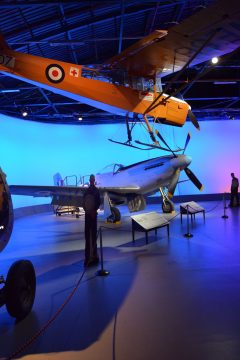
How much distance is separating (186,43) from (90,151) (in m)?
13.1

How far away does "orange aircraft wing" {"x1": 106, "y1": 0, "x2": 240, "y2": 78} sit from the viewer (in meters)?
5.93

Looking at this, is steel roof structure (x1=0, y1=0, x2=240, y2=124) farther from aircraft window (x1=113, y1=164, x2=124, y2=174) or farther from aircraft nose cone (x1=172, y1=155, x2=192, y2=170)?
aircraft window (x1=113, y1=164, x2=124, y2=174)

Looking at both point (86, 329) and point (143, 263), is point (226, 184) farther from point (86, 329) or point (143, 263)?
point (86, 329)

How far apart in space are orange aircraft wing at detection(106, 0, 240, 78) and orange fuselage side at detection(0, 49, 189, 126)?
71 centimetres

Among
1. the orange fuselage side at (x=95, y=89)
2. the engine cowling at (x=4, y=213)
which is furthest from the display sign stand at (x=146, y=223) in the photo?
the engine cowling at (x=4, y=213)

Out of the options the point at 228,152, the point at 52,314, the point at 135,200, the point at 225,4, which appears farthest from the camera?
the point at 228,152

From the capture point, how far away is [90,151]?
19609 millimetres

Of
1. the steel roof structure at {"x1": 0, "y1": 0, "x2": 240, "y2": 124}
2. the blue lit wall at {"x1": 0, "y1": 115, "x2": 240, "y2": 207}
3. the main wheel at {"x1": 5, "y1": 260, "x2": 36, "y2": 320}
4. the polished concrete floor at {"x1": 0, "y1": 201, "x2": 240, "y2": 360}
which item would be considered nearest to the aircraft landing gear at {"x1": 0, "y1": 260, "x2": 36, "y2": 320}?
the main wheel at {"x1": 5, "y1": 260, "x2": 36, "y2": 320}

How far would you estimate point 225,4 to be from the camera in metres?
5.58

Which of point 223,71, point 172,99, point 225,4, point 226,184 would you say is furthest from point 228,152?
point 225,4

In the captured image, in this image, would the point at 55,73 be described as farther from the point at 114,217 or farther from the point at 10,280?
the point at 114,217

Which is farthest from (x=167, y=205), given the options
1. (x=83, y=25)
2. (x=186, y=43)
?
(x=83, y=25)

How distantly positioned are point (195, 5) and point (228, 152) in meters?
13.0

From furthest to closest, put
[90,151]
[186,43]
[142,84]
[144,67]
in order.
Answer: [90,151] → [142,84] → [144,67] → [186,43]
